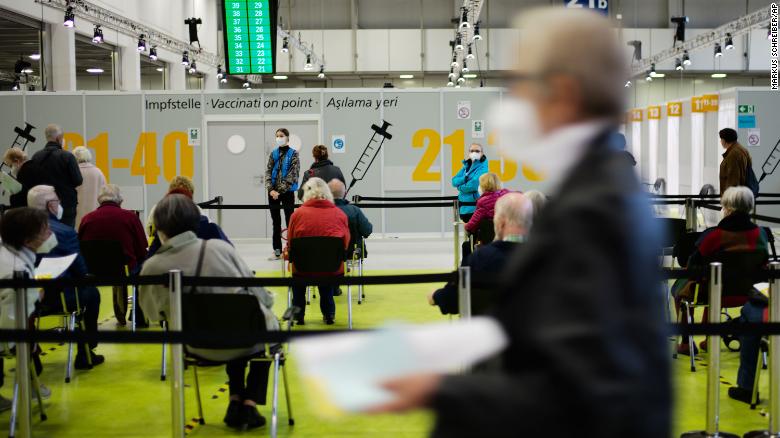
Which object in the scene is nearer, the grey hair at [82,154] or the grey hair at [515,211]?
the grey hair at [515,211]

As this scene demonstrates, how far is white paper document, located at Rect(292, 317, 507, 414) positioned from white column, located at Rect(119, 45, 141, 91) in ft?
62.3

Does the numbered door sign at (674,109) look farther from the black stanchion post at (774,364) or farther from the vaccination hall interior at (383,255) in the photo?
the black stanchion post at (774,364)

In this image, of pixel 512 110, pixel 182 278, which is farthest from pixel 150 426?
pixel 512 110

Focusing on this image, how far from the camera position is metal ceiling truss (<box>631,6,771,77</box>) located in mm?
18469

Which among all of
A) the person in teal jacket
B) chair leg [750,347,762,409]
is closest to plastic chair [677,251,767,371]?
chair leg [750,347,762,409]

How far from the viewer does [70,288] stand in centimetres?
582

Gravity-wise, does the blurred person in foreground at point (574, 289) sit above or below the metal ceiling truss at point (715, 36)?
below

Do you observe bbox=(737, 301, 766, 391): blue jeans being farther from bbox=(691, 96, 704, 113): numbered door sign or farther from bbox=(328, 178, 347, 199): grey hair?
bbox=(691, 96, 704, 113): numbered door sign

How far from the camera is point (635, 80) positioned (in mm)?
28250

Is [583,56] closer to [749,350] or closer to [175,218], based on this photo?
[175,218]

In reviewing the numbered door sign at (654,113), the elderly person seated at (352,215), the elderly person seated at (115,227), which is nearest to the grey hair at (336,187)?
the elderly person seated at (352,215)

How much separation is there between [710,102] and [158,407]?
13.2 m

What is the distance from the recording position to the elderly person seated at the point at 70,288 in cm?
569

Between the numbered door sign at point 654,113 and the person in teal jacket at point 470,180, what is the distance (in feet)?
36.2
